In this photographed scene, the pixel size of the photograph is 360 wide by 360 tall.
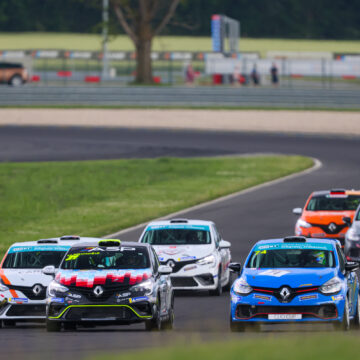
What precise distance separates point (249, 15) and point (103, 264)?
3066 inches

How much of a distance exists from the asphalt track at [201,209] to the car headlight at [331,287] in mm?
1619

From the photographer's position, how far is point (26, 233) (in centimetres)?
2977

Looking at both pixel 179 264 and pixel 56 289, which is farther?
pixel 179 264

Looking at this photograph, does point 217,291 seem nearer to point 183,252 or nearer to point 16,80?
point 183,252

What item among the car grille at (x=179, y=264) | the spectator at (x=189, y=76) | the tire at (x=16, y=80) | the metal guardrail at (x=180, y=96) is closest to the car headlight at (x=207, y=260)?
the car grille at (x=179, y=264)

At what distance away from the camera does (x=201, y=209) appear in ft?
107

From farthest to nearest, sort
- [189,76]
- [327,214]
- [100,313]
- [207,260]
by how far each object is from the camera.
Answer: [189,76] < [327,214] < [207,260] < [100,313]

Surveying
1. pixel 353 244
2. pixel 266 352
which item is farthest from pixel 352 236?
pixel 266 352

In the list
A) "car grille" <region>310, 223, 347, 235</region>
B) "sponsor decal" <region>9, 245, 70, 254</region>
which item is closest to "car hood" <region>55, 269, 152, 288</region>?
"sponsor decal" <region>9, 245, 70, 254</region>

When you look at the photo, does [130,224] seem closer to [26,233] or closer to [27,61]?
[26,233]

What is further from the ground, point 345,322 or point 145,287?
point 145,287

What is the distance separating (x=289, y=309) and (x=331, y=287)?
683 millimetres

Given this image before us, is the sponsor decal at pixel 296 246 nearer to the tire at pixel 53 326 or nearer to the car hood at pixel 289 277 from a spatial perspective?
the car hood at pixel 289 277

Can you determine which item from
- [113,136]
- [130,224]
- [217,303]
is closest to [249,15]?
[113,136]
